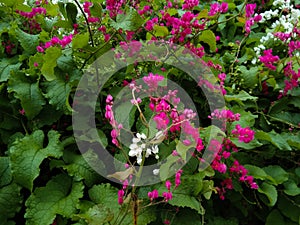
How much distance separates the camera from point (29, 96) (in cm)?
140

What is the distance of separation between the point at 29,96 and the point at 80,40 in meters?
0.30

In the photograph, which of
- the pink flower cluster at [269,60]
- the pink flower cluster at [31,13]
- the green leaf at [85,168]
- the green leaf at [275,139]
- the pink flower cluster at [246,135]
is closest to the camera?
the pink flower cluster at [246,135]

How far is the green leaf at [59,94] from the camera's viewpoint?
1.33 meters

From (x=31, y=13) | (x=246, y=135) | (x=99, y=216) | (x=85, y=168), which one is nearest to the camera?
(x=99, y=216)

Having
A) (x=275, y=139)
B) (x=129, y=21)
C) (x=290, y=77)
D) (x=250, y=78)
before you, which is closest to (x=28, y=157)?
(x=129, y=21)

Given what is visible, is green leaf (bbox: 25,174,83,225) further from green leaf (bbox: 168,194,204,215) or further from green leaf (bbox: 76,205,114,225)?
green leaf (bbox: 168,194,204,215)

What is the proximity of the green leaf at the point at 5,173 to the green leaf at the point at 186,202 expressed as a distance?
577 mm

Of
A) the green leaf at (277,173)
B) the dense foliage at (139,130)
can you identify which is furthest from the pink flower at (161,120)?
the green leaf at (277,173)

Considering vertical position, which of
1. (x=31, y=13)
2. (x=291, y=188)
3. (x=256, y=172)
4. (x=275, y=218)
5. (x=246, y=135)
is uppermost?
(x=31, y=13)

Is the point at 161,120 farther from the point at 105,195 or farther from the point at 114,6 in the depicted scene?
the point at 114,6

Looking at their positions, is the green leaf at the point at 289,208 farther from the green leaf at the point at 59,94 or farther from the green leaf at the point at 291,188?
the green leaf at the point at 59,94

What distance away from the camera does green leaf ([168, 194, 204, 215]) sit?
3.85 feet

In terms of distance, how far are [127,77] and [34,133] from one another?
0.43 meters

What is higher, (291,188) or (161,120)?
(161,120)
